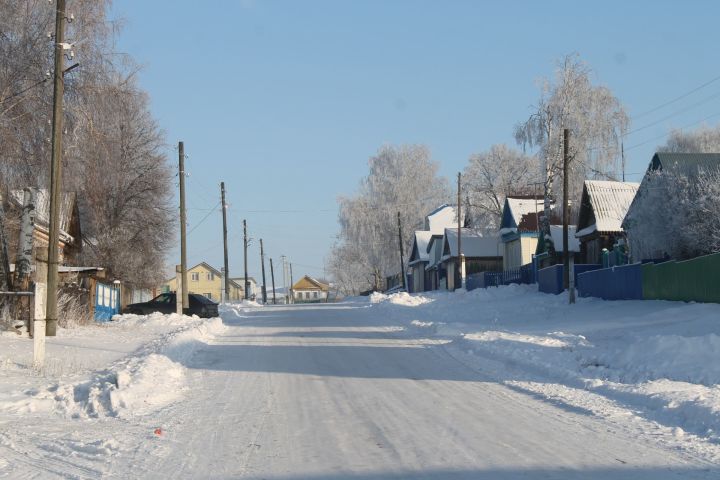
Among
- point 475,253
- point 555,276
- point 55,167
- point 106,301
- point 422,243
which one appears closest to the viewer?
point 55,167

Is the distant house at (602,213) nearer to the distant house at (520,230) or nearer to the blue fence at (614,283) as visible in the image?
the blue fence at (614,283)

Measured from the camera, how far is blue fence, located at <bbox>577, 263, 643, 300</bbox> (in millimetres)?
28483

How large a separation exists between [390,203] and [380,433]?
70.4 meters

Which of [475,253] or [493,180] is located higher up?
[493,180]

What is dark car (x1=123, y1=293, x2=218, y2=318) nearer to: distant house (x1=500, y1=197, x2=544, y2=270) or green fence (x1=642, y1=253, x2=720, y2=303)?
green fence (x1=642, y1=253, x2=720, y2=303)

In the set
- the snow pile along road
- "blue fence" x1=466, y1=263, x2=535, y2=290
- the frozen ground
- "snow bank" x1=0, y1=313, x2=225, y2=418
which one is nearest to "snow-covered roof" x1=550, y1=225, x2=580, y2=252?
"blue fence" x1=466, y1=263, x2=535, y2=290

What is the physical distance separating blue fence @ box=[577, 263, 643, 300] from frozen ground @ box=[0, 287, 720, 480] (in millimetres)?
7928

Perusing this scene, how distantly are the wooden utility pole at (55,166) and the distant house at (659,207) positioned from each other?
21.0 meters

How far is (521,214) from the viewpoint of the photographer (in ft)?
186

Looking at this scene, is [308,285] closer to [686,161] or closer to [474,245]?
[474,245]

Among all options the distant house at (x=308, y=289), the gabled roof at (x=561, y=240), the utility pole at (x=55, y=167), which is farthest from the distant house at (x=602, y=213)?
the distant house at (x=308, y=289)

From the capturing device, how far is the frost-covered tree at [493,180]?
2790 inches

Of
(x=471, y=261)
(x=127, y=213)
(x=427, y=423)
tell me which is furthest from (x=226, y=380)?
(x=471, y=261)

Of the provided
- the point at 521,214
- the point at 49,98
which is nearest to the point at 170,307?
the point at 49,98
